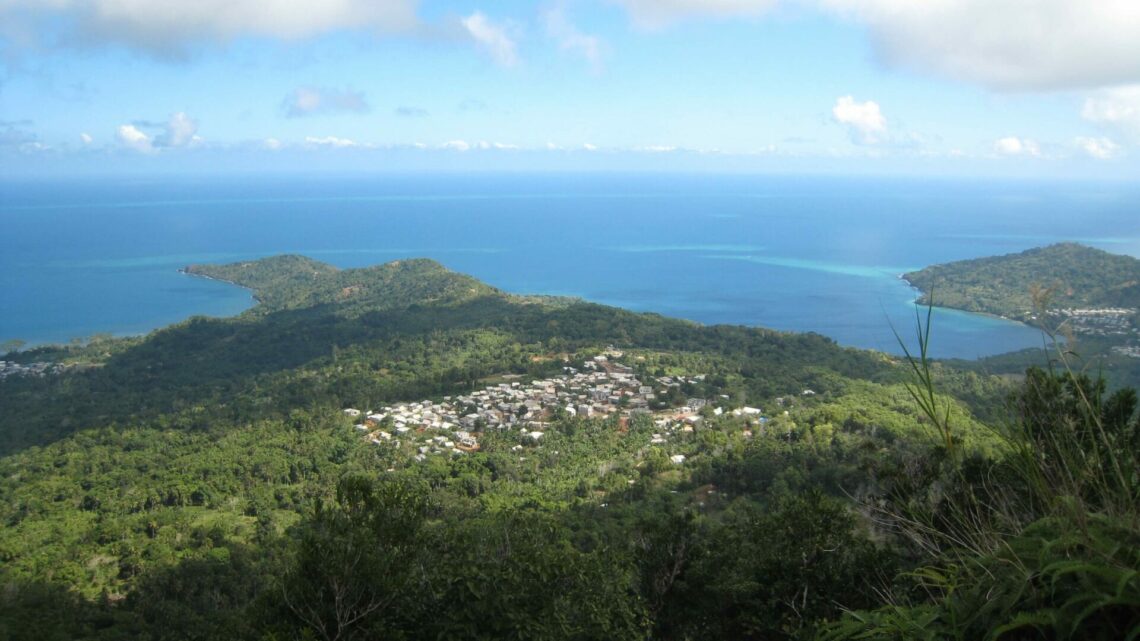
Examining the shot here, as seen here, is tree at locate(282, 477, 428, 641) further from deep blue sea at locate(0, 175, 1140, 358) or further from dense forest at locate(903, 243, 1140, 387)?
dense forest at locate(903, 243, 1140, 387)

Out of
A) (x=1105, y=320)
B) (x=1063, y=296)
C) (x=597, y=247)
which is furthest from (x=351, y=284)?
(x=1105, y=320)

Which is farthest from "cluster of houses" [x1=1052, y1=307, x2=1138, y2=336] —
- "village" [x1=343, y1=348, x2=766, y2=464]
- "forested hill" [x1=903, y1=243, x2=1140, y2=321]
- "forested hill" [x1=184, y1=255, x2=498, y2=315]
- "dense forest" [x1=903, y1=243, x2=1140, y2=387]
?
"forested hill" [x1=184, y1=255, x2=498, y2=315]

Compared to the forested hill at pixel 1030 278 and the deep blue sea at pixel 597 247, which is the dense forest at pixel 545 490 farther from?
the forested hill at pixel 1030 278

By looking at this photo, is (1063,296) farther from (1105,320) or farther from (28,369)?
(28,369)

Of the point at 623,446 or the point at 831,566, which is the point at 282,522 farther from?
the point at 831,566

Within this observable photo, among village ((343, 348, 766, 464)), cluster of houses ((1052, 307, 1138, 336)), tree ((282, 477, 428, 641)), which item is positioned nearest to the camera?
tree ((282, 477, 428, 641))

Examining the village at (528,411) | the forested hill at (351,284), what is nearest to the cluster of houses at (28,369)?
the forested hill at (351,284)
